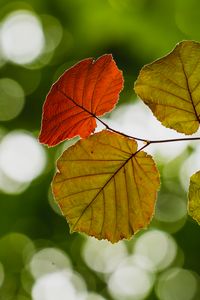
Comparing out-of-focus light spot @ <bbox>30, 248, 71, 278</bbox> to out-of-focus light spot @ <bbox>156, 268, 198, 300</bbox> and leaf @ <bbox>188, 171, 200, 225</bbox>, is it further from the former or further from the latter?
leaf @ <bbox>188, 171, 200, 225</bbox>

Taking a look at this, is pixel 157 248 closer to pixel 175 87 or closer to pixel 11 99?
pixel 11 99

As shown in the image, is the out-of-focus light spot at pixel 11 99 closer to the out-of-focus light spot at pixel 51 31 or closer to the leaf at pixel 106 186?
the out-of-focus light spot at pixel 51 31

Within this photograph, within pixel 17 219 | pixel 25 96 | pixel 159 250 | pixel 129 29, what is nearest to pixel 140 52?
pixel 129 29

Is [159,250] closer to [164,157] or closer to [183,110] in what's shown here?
[164,157]

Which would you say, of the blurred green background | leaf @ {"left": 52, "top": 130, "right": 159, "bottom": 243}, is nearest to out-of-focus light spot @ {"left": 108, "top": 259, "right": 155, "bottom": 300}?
the blurred green background

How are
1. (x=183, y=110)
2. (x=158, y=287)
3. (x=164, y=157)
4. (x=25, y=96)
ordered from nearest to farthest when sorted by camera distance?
1. (x=183, y=110)
2. (x=25, y=96)
3. (x=164, y=157)
4. (x=158, y=287)

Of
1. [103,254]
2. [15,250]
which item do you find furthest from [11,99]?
[103,254]

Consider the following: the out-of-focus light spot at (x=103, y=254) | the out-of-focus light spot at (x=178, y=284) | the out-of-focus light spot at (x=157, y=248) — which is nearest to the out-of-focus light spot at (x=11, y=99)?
the out-of-focus light spot at (x=103, y=254)
